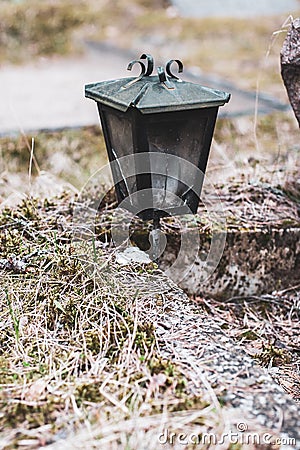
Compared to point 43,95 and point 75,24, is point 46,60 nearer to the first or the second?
point 75,24

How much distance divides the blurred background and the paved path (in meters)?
0.01

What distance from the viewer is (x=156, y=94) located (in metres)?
1.59

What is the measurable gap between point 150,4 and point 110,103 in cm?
987

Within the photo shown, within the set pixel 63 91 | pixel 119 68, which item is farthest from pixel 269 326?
pixel 119 68

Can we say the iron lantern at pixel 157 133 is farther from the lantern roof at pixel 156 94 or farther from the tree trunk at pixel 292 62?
the tree trunk at pixel 292 62

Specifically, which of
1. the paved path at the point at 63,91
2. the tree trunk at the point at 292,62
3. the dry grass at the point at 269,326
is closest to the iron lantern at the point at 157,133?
the dry grass at the point at 269,326

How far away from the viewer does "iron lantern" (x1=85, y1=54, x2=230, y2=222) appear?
1592 mm

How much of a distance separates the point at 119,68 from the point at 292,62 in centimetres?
518

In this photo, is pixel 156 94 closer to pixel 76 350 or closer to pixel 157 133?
pixel 157 133

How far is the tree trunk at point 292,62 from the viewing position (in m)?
2.04

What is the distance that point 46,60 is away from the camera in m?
8.48

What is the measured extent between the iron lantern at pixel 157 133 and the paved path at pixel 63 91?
1.89 metres

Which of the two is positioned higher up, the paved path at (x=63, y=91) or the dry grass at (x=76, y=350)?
the paved path at (x=63, y=91)

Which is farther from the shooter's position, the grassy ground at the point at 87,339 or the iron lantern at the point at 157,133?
the iron lantern at the point at 157,133
